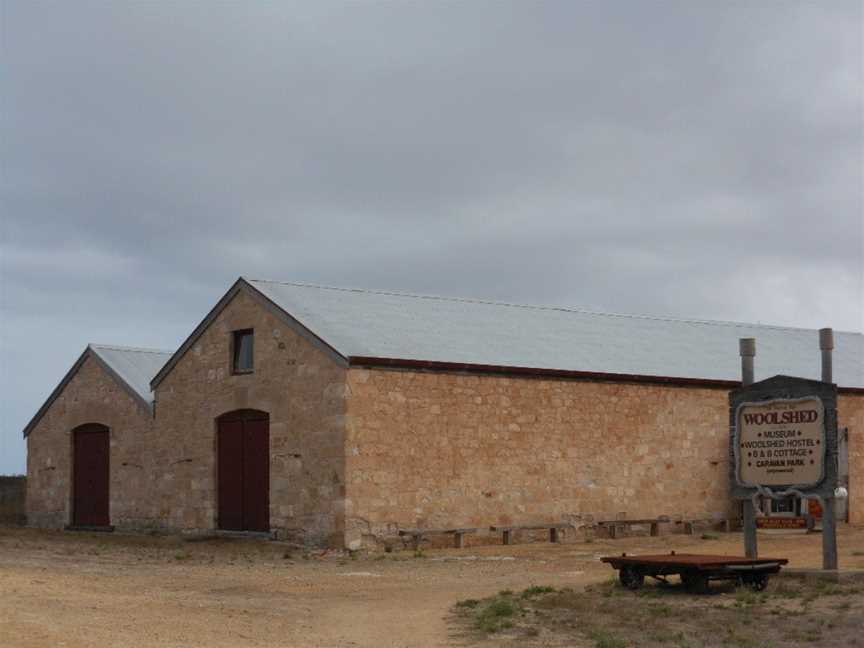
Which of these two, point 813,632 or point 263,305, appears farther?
point 263,305

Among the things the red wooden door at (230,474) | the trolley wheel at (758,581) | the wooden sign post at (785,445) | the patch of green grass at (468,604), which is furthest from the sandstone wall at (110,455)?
the trolley wheel at (758,581)

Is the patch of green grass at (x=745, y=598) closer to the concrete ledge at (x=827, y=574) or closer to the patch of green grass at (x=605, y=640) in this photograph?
the concrete ledge at (x=827, y=574)

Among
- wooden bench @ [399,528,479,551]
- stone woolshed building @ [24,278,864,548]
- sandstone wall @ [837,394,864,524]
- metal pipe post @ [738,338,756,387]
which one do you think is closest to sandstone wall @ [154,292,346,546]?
stone woolshed building @ [24,278,864,548]

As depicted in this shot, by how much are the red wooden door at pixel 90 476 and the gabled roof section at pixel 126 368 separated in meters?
1.38

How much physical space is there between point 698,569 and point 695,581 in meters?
0.29

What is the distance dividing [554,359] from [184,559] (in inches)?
331

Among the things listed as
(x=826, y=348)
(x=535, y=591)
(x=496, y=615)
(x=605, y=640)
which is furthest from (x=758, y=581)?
(x=605, y=640)

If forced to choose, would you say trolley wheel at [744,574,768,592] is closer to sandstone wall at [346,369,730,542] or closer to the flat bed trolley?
the flat bed trolley

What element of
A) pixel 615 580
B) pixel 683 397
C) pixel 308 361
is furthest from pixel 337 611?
pixel 683 397

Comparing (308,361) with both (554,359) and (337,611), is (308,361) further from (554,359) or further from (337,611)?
(337,611)

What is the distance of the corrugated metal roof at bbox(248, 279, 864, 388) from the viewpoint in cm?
2391

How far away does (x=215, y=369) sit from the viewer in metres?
25.8

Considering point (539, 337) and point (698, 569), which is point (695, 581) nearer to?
point (698, 569)

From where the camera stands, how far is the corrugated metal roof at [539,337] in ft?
78.4
